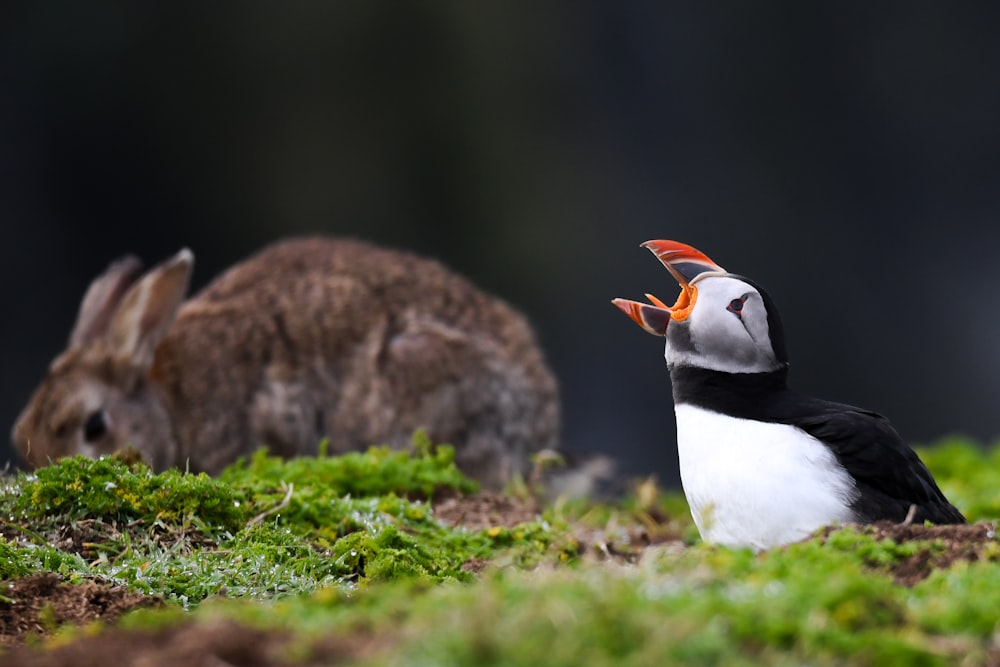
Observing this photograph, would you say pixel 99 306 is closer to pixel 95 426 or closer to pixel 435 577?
pixel 95 426

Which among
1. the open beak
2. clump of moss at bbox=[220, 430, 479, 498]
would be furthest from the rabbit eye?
the open beak

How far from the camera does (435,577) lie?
3752 millimetres

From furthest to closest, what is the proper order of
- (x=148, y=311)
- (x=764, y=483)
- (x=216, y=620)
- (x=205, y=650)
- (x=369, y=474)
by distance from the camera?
(x=148, y=311)
(x=369, y=474)
(x=764, y=483)
(x=216, y=620)
(x=205, y=650)

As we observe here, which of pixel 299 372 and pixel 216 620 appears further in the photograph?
pixel 299 372

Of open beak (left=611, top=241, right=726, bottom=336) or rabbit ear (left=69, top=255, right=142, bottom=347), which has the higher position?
open beak (left=611, top=241, right=726, bottom=336)

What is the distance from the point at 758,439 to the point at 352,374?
419 cm

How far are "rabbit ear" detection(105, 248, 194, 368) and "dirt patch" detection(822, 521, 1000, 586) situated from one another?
15.4 ft

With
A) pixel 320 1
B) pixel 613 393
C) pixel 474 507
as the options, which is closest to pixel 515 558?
pixel 474 507

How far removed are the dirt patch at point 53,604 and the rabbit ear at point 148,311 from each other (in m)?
3.71

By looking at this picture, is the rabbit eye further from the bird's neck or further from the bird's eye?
the bird's eye

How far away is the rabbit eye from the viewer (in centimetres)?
683

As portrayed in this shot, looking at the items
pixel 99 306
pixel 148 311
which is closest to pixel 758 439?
pixel 148 311

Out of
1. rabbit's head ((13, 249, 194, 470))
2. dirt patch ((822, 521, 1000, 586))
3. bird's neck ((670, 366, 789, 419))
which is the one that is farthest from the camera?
rabbit's head ((13, 249, 194, 470))

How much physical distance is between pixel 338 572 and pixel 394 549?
206 millimetres
